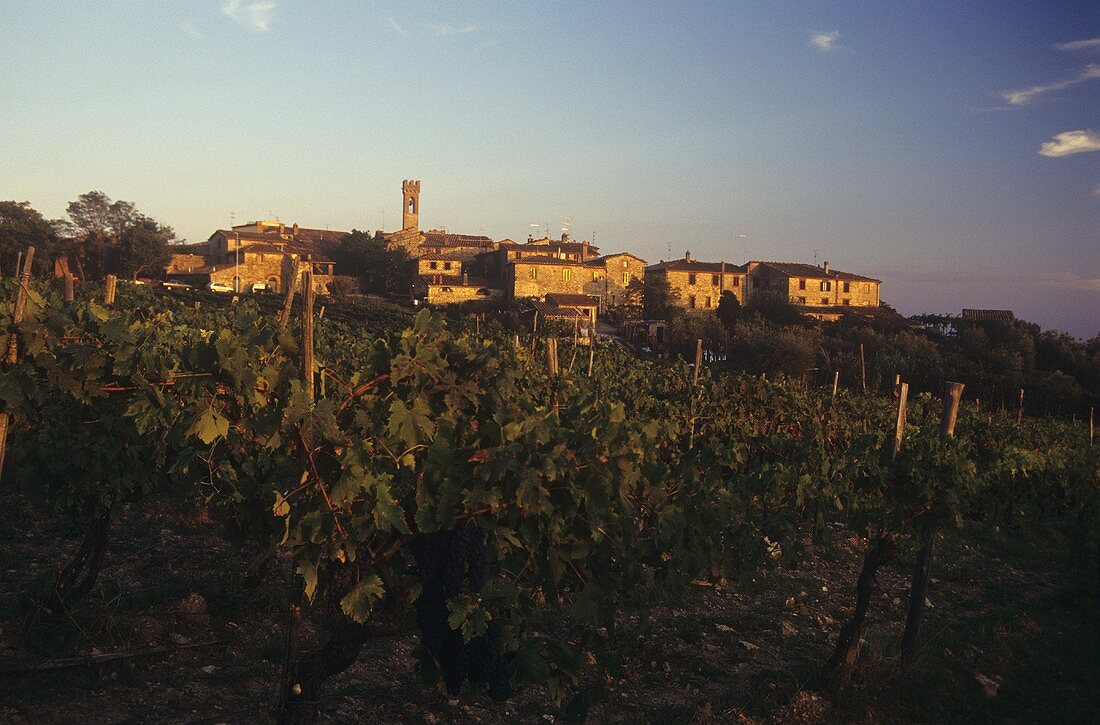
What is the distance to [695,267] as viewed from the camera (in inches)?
2377

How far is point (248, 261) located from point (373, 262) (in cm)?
873

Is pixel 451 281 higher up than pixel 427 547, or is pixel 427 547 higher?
pixel 451 281

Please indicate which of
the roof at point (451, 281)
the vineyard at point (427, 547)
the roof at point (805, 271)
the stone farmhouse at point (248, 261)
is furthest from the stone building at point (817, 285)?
the vineyard at point (427, 547)

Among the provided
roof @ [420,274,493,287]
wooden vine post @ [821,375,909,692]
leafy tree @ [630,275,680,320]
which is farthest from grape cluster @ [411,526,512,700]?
leafy tree @ [630,275,680,320]

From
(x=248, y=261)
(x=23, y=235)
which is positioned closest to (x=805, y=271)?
(x=248, y=261)

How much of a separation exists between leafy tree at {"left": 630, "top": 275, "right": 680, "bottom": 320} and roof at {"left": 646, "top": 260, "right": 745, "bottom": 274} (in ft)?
9.25

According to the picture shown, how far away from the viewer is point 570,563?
3934 mm

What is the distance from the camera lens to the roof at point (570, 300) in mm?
48850

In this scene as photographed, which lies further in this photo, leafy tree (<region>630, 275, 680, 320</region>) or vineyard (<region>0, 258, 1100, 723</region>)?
leafy tree (<region>630, 275, 680, 320</region>)

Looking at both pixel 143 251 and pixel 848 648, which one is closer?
pixel 848 648

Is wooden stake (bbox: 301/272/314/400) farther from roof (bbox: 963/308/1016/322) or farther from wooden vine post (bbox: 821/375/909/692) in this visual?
roof (bbox: 963/308/1016/322)

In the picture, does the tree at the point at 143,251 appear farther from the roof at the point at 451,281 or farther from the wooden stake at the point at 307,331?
the wooden stake at the point at 307,331

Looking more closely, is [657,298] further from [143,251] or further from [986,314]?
[143,251]

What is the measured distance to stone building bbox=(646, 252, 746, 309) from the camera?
5903 cm
